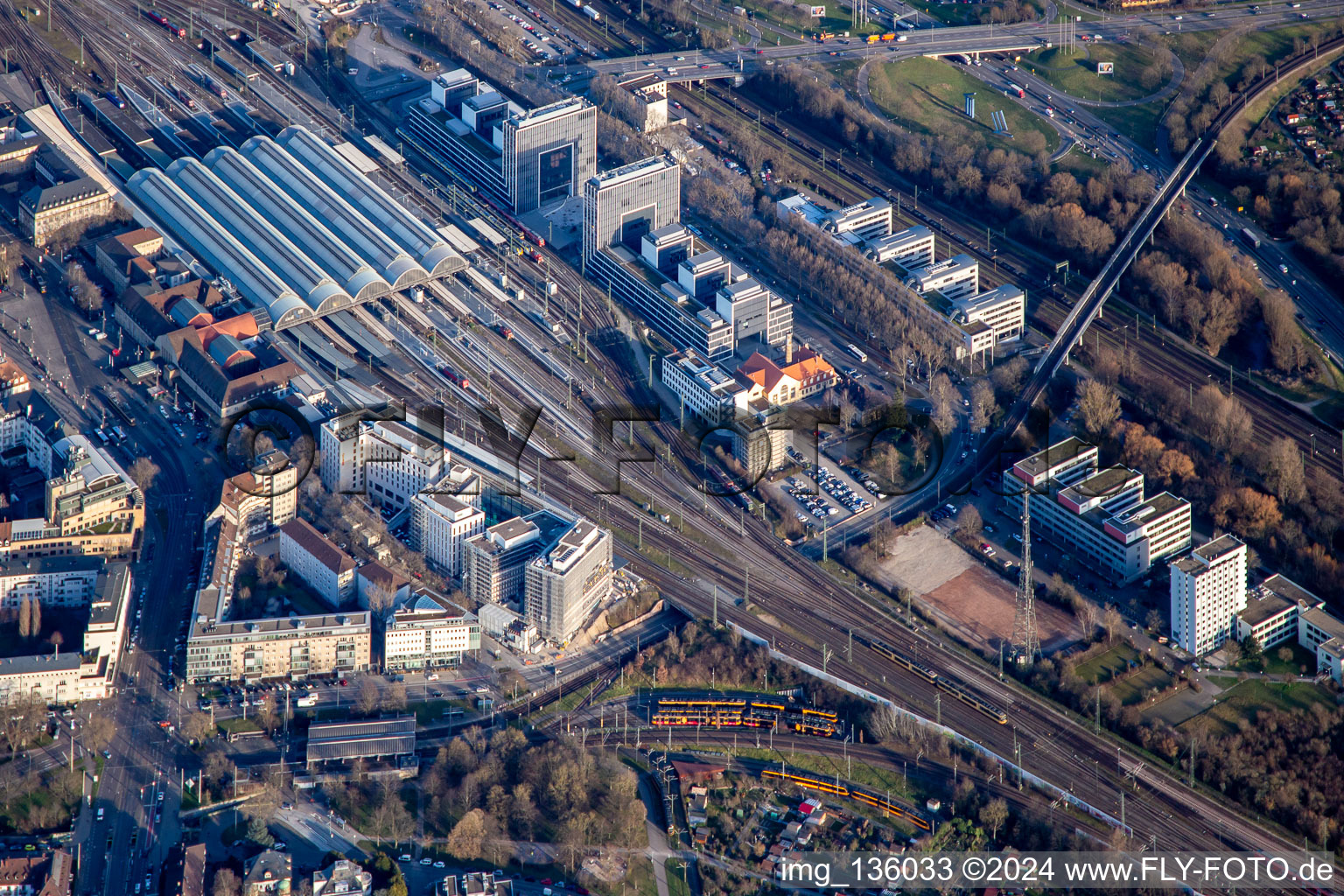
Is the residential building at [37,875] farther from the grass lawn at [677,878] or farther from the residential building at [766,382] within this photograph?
the residential building at [766,382]

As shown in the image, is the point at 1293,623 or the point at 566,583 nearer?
the point at 566,583

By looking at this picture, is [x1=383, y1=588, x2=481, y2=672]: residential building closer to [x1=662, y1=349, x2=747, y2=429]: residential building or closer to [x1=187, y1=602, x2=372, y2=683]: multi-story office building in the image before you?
[x1=187, y1=602, x2=372, y2=683]: multi-story office building

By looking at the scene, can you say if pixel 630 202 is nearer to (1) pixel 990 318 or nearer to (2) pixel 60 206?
(1) pixel 990 318

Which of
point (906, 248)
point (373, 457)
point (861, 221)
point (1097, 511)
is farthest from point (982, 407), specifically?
point (373, 457)

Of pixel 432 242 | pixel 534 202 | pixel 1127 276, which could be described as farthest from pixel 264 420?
pixel 1127 276

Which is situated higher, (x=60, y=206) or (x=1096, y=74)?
(x=1096, y=74)

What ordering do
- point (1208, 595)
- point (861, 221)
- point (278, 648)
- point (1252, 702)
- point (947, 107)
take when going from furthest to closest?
1. point (947, 107)
2. point (861, 221)
3. point (1208, 595)
4. point (278, 648)
5. point (1252, 702)

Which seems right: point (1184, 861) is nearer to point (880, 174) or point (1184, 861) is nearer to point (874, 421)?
point (874, 421)
